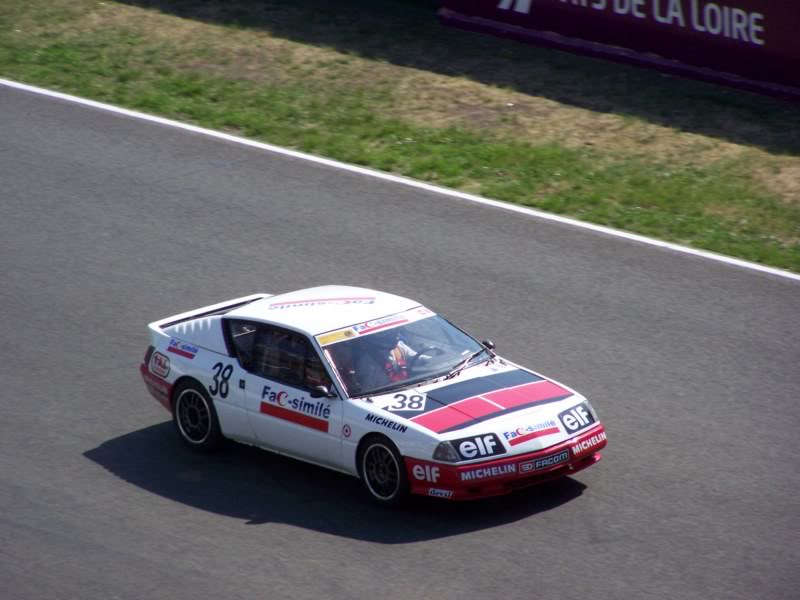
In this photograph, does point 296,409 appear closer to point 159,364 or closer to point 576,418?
point 159,364

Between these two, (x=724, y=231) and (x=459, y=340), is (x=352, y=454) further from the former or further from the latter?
(x=724, y=231)

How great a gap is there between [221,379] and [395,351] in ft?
5.02

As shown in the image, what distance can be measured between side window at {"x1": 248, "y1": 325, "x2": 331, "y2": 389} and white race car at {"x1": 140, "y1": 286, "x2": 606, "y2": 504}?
1 cm

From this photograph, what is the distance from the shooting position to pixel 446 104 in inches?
689

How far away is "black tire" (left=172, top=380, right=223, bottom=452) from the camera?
995 centimetres

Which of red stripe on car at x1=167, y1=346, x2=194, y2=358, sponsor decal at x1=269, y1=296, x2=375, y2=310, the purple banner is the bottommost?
red stripe on car at x1=167, y1=346, x2=194, y2=358

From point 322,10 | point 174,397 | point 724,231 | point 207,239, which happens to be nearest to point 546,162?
point 724,231

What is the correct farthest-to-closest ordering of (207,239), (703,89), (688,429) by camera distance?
1. (703,89)
2. (207,239)
3. (688,429)

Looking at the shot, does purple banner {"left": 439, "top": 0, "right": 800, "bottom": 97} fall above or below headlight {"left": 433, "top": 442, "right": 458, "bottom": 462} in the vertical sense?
above

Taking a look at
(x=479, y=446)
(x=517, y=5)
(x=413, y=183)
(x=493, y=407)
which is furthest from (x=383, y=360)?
(x=517, y=5)

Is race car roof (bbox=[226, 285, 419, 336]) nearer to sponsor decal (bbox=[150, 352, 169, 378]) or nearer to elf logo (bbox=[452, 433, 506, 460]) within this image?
sponsor decal (bbox=[150, 352, 169, 378])

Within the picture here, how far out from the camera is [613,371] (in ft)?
37.2

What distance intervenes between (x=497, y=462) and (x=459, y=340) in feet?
5.46

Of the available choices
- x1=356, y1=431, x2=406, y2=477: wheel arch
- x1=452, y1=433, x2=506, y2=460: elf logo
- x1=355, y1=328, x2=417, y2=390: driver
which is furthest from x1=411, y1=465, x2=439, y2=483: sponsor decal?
x1=355, y1=328, x2=417, y2=390: driver
